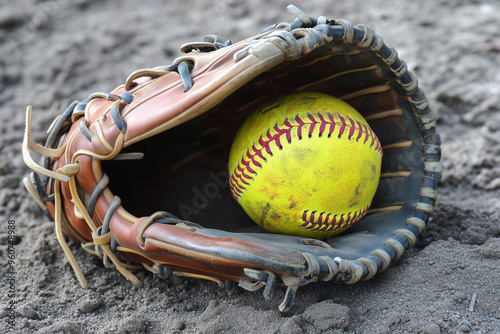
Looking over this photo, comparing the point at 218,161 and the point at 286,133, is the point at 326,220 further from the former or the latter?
the point at 218,161

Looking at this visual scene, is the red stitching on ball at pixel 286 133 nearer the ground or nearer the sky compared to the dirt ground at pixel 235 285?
nearer the sky

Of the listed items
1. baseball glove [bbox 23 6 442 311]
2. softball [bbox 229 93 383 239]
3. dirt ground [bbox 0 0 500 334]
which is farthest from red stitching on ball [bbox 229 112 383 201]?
dirt ground [bbox 0 0 500 334]

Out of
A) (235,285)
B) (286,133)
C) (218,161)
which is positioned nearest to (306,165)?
(286,133)

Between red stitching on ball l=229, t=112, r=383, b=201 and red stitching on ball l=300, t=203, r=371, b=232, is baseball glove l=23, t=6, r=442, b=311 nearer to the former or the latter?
red stitching on ball l=300, t=203, r=371, b=232

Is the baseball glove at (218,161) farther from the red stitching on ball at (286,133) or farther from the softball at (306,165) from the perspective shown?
the red stitching on ball at (286,133)

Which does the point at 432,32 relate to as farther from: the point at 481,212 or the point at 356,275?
the point at 356,275

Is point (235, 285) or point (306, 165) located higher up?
point (306, 165)

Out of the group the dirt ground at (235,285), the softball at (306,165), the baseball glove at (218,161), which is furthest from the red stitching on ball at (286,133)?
the dirt ground at (235,285)
